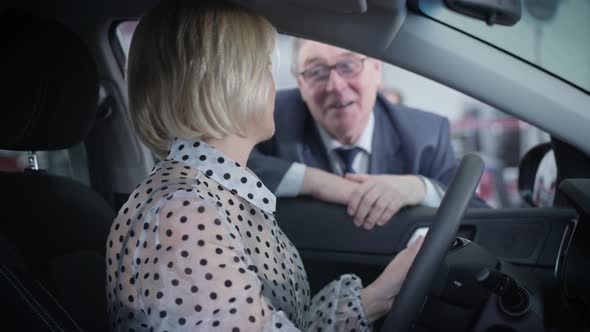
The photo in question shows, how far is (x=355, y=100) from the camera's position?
243 cm

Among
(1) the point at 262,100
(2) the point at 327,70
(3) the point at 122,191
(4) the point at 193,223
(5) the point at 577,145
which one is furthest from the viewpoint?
(2) the point at 327,70

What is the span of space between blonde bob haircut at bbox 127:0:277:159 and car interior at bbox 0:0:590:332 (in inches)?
5.7

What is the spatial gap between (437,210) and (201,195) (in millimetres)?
593

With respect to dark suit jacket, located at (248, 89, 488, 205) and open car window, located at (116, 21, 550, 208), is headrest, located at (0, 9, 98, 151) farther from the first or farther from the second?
open car window, located at (116, 21, 550, 208)

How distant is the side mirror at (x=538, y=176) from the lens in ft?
6.19

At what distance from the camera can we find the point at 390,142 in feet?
7.90

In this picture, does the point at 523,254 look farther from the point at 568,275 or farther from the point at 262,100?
the point at 262,100

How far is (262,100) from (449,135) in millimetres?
1365

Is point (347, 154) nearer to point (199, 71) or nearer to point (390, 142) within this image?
point (390, 142)

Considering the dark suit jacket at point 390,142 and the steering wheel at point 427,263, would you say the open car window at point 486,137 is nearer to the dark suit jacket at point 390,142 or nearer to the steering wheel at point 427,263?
the dark suit jacket at point 390,142

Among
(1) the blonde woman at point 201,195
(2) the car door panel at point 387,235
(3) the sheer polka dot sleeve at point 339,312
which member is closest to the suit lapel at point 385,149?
(2) the car door panel at point 387,235

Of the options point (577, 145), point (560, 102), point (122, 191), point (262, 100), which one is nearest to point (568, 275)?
point (577, 145)

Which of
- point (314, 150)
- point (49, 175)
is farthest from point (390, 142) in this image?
point (49, 175)

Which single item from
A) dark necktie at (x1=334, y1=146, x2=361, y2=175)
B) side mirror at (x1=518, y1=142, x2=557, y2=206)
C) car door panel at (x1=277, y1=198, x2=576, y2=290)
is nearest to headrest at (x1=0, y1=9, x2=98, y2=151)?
car door panel at (x1=277, y1=198, x2=576, y2=290)
